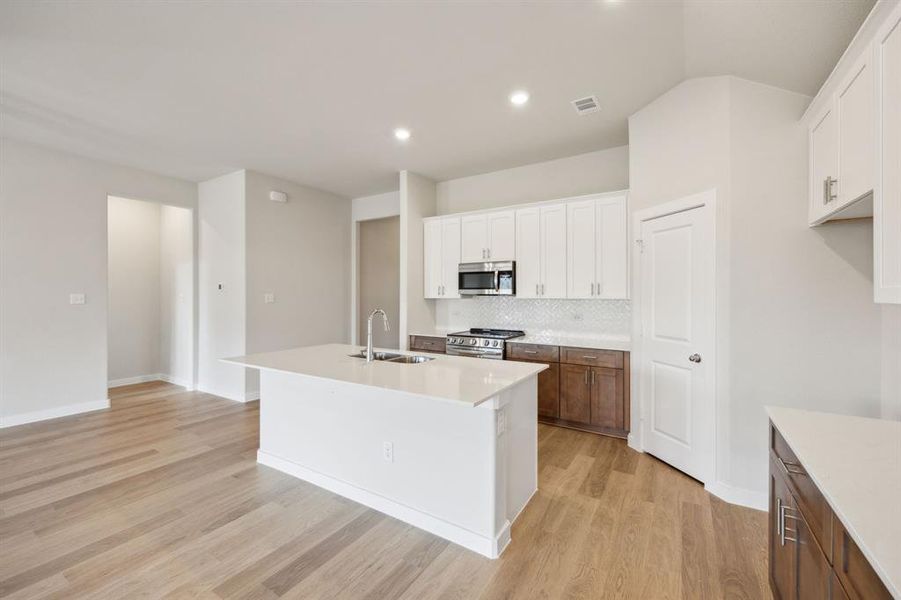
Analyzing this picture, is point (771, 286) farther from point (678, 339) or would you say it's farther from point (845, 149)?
point (845, 149)

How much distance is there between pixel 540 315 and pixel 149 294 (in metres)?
5.89

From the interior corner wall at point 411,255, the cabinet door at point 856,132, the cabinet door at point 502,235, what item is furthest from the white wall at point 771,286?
the interior corner wall at point 411,255

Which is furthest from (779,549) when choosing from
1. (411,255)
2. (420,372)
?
(411,255)

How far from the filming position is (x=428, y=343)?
15.8 feet

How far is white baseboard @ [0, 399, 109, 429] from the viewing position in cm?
395

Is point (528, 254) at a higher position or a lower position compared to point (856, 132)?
lower

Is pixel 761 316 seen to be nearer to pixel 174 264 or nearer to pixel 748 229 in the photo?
pixel 748 229

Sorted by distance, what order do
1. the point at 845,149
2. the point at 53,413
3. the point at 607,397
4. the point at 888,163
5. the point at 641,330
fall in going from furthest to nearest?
the point at 53,413 < the point at 607,397 < the point at 641,330 < the point at 845,149 < the point at 888,163

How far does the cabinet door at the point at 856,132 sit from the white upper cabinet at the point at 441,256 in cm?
344

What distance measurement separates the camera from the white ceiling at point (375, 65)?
2.12 meters

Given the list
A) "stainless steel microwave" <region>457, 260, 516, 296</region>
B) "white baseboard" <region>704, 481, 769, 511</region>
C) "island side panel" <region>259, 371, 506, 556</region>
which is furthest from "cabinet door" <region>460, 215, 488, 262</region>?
"white baseboard" <region>704, 481, 769, 511</region>

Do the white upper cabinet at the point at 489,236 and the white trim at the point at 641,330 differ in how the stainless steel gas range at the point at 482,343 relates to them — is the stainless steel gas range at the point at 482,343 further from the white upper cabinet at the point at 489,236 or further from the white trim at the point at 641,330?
the white trim at the point at 641,330

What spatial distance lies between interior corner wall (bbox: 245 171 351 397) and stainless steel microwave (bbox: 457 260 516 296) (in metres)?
2.36

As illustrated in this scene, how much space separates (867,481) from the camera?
106 cm
